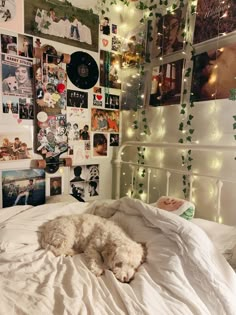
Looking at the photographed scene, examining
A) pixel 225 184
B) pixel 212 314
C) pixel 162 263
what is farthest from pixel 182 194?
pixel 212 314

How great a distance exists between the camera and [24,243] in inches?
47.9

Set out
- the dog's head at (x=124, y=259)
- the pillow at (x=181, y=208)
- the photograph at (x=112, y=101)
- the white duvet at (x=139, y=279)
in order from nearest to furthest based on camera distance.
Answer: the white duvet at (x=139, y=279) < the dog's head at (x=124, y=259) < the pillow at (x=181, y=208) < the photograph at (x=112, y=101)

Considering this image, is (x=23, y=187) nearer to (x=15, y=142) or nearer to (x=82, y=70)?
(x=15, y=142)

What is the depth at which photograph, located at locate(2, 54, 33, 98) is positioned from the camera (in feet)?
5.49

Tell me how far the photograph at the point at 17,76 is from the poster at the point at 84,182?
69 cm

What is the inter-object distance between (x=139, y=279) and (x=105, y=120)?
4.79ft

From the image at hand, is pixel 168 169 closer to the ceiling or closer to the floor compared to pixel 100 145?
closer to the floor

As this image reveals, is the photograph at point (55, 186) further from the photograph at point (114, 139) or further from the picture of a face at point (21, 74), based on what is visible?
the picture of a face at point (21, 74)

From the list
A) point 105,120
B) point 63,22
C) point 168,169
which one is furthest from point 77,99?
point 168,169

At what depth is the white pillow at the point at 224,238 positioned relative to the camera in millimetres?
1103

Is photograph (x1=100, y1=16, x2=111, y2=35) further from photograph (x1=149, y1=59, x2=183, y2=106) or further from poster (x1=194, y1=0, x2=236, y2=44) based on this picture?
poster (x1=194, y1=0, x2=236, y2=44)

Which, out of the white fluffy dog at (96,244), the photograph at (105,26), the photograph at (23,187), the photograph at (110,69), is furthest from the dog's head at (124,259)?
the photograph at (105,26)

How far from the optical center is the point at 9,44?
1679 mm

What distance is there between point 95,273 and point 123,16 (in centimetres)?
207
